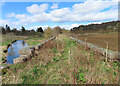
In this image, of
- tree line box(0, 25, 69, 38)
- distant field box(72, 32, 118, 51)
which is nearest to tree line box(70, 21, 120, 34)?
tree line box(0, 25, 69, 38)

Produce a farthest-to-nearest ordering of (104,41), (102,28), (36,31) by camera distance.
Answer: (36,31) < (102,28) < (104,41)

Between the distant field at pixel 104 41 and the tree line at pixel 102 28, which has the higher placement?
the tree line at pixel 102 28

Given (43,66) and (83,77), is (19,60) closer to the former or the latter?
(43,66)

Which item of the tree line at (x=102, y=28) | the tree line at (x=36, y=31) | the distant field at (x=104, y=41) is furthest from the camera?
the tree line at (x=102, y=28)

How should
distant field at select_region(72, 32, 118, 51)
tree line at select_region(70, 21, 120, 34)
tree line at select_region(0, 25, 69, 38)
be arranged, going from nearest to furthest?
distant field at select_region(72, 32, 118, 51) < tree line at select_region(0, 25, 69, 38) < tree line at select_region(70, 21, 120, 34)

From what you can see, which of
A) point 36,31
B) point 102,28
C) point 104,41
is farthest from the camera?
point 36,31

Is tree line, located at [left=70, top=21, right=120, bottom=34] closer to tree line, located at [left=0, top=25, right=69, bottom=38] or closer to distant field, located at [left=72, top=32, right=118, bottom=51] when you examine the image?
tree line, located at [left=0, top=25, right=69, bottom=38]

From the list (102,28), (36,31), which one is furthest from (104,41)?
(36,31)

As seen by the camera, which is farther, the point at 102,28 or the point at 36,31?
the point at 36,31

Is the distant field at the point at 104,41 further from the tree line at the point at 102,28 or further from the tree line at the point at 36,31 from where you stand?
the tree line at the point at 102,28

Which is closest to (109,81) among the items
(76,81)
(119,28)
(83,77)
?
(83,77)

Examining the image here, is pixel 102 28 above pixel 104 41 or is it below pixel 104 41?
above

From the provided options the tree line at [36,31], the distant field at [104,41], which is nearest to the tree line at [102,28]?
the tree line at [36,31]

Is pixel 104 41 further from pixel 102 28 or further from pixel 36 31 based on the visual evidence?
pixel 36 31
